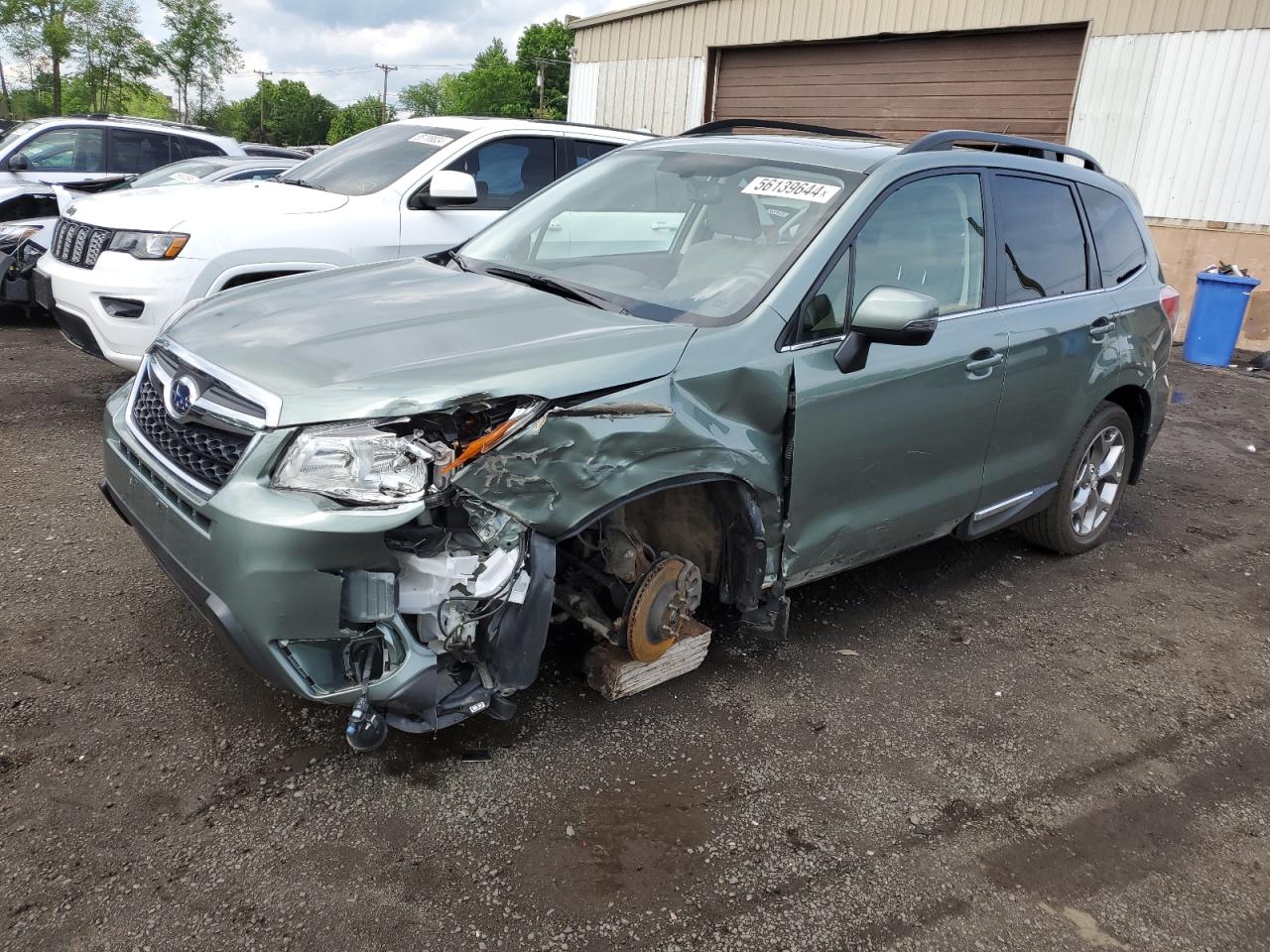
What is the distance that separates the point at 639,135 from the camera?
739 cm

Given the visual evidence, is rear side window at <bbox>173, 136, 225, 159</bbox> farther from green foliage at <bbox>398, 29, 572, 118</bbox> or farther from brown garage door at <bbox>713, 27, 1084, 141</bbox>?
green foliage at <bbox>398, 29, 572, 118</bbox>

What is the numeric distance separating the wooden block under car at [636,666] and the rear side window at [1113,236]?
2.69 meters

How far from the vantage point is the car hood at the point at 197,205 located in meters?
5.51

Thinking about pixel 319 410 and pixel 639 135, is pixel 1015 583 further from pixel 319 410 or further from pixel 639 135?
pixel 639 135

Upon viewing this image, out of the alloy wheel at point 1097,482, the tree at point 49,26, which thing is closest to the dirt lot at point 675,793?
the alloy wheel at point 1097,482

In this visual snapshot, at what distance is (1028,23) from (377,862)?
12.3 metres

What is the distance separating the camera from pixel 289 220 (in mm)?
5691

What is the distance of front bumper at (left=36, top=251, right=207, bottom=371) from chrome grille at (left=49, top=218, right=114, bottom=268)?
18cm

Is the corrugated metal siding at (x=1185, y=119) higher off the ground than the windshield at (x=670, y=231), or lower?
higher

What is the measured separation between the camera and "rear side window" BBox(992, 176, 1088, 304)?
405cm

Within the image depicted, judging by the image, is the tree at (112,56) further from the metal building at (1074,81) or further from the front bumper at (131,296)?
the front bumper at (131,296)

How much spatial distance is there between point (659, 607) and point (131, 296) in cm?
375

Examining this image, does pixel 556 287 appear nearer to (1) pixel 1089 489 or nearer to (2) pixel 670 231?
(2) pixel 670 231

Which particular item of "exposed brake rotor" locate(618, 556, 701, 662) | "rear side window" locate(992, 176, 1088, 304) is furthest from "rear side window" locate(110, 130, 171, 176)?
"exposed brake rotor" locate(618, 556, 701, 662)
